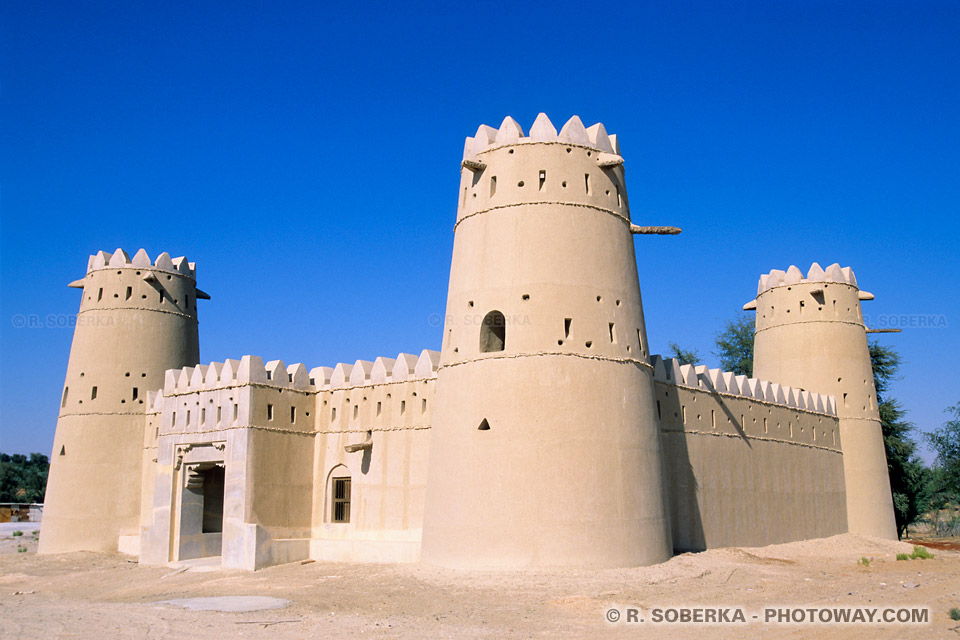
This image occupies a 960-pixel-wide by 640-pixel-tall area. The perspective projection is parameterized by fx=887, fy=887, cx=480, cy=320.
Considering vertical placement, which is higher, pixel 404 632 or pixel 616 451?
pixel 616 451

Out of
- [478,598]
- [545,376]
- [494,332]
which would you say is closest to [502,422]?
[545,376]

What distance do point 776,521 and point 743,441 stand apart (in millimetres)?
2655

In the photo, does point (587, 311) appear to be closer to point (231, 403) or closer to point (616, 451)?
point (616, 451)

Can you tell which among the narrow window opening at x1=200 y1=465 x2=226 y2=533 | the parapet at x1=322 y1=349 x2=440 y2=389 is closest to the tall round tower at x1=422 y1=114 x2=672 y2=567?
the parapet at x1=322 y1=349 x2=440 y2=389

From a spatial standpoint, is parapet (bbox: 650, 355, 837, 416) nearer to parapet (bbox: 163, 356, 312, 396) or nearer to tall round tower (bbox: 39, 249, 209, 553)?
parapet (bbox: 163, 356, 312, 396)

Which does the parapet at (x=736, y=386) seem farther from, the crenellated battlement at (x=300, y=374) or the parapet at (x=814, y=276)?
the crenellated battlement at (x=300, y=374)

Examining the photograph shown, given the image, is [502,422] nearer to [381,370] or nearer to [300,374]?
[381,370]

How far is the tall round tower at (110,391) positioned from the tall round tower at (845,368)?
20480mm

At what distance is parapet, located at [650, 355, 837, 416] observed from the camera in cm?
2233

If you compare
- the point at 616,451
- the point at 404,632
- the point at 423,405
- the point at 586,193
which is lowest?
the point at 404,632

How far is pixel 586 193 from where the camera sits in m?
18.9

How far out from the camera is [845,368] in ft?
97.6

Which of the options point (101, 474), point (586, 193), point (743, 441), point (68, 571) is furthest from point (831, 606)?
point (101, 474)

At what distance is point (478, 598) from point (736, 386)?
13.2m
